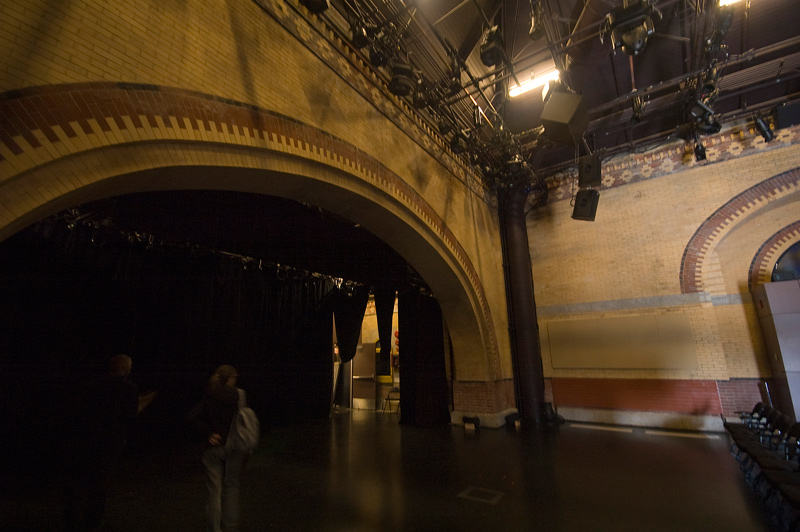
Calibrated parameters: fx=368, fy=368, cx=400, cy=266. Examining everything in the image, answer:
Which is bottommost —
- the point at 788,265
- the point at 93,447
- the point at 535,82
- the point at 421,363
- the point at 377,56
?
the point at 93,447

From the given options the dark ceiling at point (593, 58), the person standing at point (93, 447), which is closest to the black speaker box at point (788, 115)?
the dark ceiling at point (593, 58)

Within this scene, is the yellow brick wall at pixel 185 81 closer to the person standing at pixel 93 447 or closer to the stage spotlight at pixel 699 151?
the person standing at pixel 93 447

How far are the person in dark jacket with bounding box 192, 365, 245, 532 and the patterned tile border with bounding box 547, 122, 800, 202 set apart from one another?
817 cm

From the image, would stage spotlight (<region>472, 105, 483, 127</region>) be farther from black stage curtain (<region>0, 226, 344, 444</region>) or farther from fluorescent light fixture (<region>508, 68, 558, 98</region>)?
black stage curtain (<region>0, 226, 344, 444</region>)

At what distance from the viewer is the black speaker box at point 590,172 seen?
6516 mm

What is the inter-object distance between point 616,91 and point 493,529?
23.7 feet

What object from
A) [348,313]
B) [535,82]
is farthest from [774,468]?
[348,313]

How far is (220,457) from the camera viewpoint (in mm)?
2621

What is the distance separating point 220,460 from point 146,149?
87.0 inches

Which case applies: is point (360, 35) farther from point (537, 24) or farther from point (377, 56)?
point (537, 24)

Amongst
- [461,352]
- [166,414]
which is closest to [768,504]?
[461,352]

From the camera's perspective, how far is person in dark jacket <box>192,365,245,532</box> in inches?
102

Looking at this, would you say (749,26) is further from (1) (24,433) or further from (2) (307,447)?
(1) (24,433)

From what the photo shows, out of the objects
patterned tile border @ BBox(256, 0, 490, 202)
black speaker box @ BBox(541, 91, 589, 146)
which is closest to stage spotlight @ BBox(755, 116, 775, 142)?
black speaker box @ BBox(541, 91, 589, 146)
